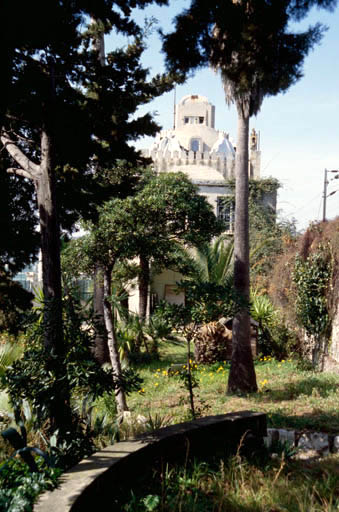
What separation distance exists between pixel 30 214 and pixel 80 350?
4134 mm

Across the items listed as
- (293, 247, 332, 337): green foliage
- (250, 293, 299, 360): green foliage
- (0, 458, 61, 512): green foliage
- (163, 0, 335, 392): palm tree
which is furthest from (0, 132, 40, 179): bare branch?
(250, 293, 299, 360): green foliage

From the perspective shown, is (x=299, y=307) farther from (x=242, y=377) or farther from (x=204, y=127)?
(x=204, y=127)

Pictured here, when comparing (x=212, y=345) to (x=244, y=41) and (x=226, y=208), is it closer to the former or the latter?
(x=244, y=41)

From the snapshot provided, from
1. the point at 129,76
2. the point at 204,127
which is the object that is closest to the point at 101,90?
the point at 129,76

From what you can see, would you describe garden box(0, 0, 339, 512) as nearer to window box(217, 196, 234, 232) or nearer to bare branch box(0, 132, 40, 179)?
bare branch box(0, 132, 40, 179)

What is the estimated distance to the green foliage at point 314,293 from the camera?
10.1 metres

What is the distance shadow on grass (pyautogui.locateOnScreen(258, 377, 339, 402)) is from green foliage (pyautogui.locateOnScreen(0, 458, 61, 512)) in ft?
17.5

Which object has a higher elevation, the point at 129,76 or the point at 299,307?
the point at 129,76

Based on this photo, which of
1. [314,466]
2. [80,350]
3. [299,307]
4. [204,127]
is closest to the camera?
[80,350]

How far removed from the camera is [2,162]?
633cm

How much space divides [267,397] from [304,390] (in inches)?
25.7

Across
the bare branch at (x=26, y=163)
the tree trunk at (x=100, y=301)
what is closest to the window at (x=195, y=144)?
the tree trunk at (x=100, y=301)

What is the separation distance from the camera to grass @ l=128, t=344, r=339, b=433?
631 centimetres

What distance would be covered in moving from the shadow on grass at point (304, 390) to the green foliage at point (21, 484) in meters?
5.33
